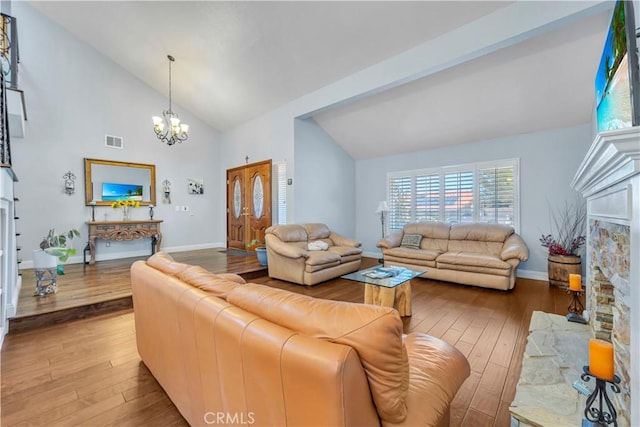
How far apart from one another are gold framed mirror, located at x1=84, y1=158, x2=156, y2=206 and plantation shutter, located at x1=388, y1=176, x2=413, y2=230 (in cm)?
549

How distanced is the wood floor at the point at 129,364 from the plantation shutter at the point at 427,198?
2.20m

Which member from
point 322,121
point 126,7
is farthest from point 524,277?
point 126,7

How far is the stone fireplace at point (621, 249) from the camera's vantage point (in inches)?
42.9

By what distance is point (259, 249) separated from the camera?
518 cm

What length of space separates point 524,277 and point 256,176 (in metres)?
5.53

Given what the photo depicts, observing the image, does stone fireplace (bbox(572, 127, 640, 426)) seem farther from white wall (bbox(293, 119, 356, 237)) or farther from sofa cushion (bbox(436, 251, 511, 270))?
white wall (bbox(293, 119, 356, 237))

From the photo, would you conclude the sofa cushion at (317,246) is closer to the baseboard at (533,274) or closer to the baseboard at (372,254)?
the baseboard at (372,254)

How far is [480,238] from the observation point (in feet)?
15.4

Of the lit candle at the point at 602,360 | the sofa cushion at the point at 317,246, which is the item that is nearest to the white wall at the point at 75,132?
the sofa cushion at the point at 317,246

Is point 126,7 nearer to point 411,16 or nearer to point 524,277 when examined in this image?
point 411,16

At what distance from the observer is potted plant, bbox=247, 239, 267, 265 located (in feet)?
16.6

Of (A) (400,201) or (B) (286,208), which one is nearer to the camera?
(B) (286,208)

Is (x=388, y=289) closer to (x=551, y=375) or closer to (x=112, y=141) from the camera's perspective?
(x=551, y=375)

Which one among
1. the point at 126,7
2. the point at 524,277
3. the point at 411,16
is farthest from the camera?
the point at 524,277
